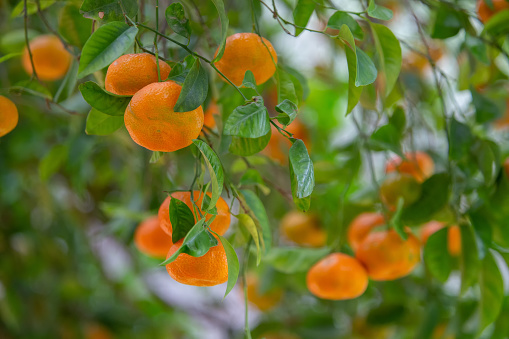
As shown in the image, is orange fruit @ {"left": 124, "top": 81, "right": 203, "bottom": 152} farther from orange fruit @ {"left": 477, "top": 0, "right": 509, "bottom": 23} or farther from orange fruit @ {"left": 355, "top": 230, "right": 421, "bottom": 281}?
orange fruit @ {"left": 477, "top": 0, "right": 509, "bottom": 23}

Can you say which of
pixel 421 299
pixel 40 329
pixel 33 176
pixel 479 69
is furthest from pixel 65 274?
pixel 479 69

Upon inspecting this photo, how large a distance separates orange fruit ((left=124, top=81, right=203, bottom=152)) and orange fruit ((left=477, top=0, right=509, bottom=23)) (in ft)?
1.73

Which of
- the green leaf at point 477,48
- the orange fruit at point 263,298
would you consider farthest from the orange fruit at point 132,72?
the orange fruit at point 263,298

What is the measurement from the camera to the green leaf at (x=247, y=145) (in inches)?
16.9

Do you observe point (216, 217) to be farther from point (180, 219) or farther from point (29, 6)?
point (29, 6)

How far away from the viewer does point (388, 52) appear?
0.51 m

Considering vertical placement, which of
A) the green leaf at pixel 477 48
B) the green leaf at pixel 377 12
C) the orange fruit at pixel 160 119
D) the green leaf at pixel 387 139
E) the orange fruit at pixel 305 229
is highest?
the green leaf at pixel 377 12

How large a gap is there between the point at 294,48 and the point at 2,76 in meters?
0.80

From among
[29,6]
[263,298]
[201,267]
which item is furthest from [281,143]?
[201,267]

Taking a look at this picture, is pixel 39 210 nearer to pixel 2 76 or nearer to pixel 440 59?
pixel 2 76

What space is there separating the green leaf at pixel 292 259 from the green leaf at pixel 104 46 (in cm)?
39

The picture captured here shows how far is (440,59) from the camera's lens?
1526 mm

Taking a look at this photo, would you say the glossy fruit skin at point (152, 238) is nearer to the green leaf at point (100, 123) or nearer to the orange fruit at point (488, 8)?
the green leaf at point (100, 123)

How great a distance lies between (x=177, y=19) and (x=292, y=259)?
40cm
